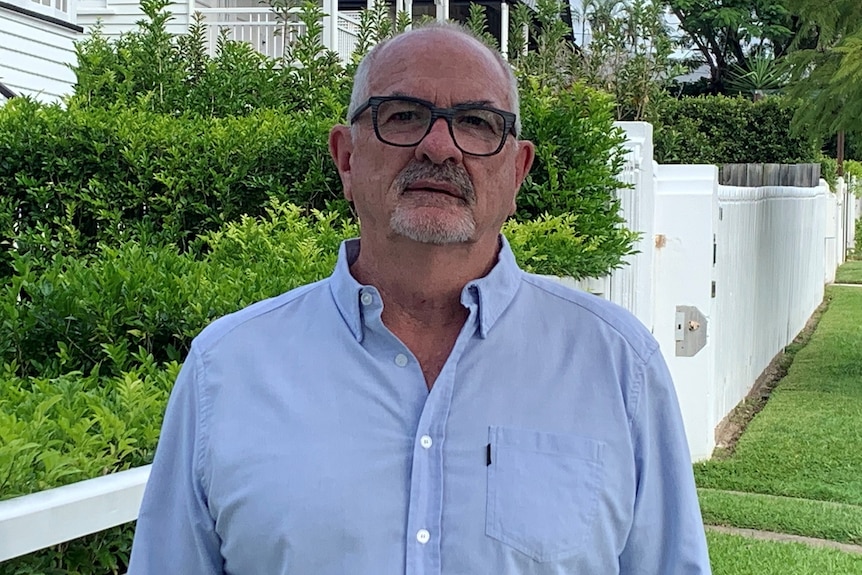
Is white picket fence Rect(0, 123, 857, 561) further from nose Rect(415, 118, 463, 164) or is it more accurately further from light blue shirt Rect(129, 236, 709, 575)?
nose Rect(415, 118, 463, 164)

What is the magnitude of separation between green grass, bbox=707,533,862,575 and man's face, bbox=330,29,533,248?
12.0 feet

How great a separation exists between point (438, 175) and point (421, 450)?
20.0 inches

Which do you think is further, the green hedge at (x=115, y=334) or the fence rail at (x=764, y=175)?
the fence rail at (x=764, y=175)

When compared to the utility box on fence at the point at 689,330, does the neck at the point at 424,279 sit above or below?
above

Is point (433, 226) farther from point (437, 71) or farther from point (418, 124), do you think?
point (437, 71)

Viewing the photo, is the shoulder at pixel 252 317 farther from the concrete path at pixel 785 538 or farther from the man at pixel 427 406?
the concrete path at pixel 785 538

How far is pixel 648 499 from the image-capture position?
1.96 m

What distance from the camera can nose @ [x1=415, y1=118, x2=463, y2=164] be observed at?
1970 mm

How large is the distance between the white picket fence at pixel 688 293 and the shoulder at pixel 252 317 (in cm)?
39

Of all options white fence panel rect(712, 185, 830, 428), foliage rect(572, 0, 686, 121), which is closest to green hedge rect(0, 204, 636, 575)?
white fence panel rect(712, 185, 830, 428)

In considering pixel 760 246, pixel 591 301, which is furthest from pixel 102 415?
pixel 760 246

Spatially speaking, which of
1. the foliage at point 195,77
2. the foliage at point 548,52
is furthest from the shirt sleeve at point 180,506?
the foliage at point 548,52

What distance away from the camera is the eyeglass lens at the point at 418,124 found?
200cm

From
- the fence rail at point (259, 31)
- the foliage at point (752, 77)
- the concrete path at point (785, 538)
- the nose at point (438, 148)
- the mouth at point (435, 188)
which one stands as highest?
the foliage at point (752, 77)
